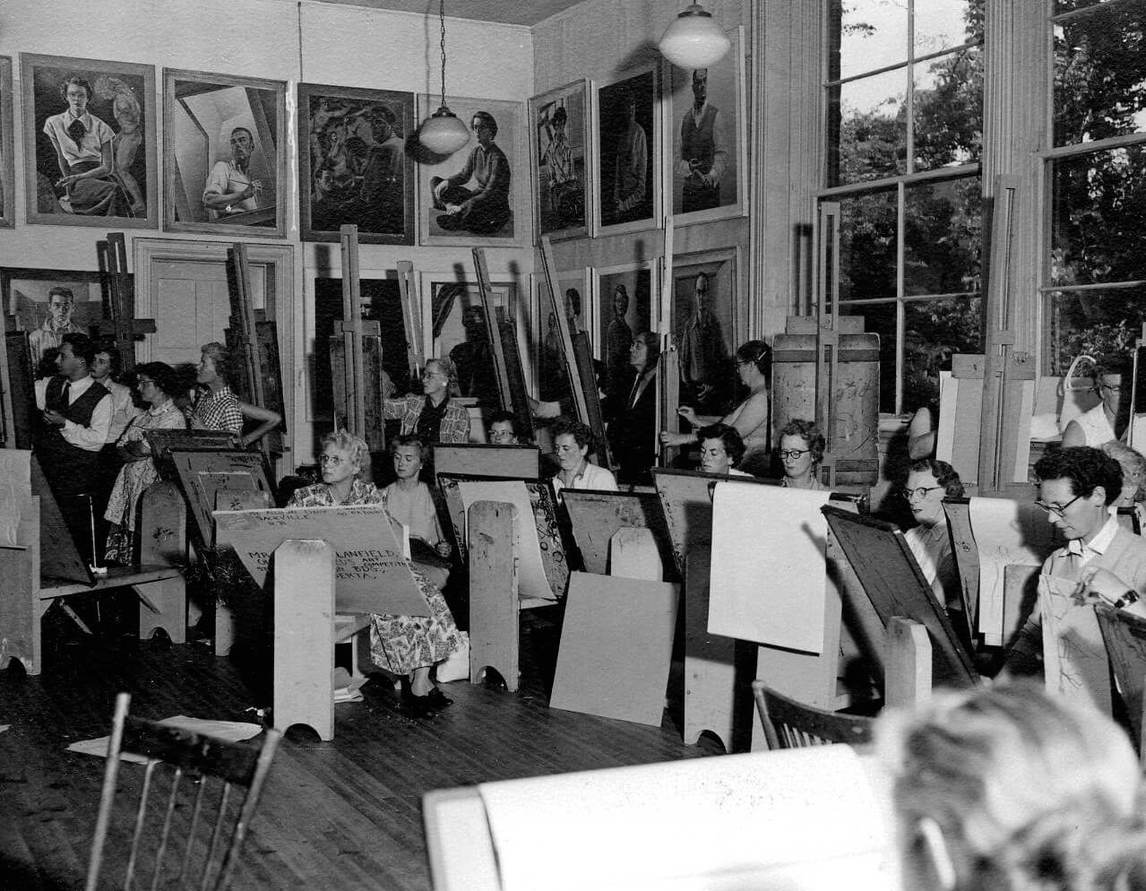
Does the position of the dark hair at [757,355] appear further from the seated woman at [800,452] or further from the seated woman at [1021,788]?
the seated woman at [1021,788]

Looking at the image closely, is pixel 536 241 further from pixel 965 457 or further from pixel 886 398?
pixel 965 457

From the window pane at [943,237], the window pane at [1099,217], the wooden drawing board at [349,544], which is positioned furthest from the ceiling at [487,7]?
the wooden drawing board at [349,544]

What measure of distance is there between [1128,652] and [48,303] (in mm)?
8829

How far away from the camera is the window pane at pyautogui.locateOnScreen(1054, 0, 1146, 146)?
6297mm

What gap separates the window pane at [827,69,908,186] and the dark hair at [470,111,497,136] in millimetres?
3963

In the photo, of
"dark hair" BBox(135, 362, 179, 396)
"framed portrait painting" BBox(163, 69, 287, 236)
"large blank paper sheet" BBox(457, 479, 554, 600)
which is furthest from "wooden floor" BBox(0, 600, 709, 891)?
"framed portrait painting" BBox(163, 69, 287, 236)

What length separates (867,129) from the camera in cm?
813

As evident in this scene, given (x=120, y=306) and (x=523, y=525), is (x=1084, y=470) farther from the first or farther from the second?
(x=120, y=306)

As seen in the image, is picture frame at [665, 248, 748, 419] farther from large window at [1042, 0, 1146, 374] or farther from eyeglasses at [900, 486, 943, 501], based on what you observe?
eyeglasses at [900, 486, 943, 501]

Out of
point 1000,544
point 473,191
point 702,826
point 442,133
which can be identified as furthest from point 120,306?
point 702,826

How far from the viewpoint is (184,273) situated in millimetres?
10406

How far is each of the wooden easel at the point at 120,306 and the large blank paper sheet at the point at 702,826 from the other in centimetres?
846

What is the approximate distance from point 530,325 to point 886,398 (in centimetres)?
454

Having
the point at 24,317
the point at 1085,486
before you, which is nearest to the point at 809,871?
the point at 1085,486
